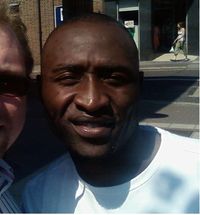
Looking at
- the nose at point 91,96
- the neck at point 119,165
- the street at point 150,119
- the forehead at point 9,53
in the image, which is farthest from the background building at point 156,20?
the nose at point 91,96

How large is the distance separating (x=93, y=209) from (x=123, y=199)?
3.3 inches

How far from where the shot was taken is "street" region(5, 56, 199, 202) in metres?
5.41

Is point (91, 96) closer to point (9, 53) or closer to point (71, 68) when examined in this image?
point (71, 68)

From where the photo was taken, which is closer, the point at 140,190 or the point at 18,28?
the point at 140,190

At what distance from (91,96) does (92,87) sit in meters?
0.02

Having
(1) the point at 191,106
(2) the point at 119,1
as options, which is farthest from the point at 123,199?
(2) the point at 119,1

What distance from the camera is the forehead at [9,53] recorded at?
53.4 inches

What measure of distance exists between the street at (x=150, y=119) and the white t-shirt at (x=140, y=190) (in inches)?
8.8

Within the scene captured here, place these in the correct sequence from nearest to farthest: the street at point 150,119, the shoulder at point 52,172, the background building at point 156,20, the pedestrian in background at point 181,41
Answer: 1. the shoulder at point 52,172
2. the street at point 150,119
3. the background building at point 156,20
4. the pedestrian in background at point 181,41

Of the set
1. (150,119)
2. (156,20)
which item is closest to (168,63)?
(156,20)

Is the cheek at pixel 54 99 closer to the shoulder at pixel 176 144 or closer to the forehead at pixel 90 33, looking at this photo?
the forehead at pixel 90 33

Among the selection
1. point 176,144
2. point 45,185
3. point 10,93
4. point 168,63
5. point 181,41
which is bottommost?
point 168,63

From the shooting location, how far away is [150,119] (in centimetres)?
802

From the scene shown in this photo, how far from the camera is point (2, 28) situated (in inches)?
55.4
